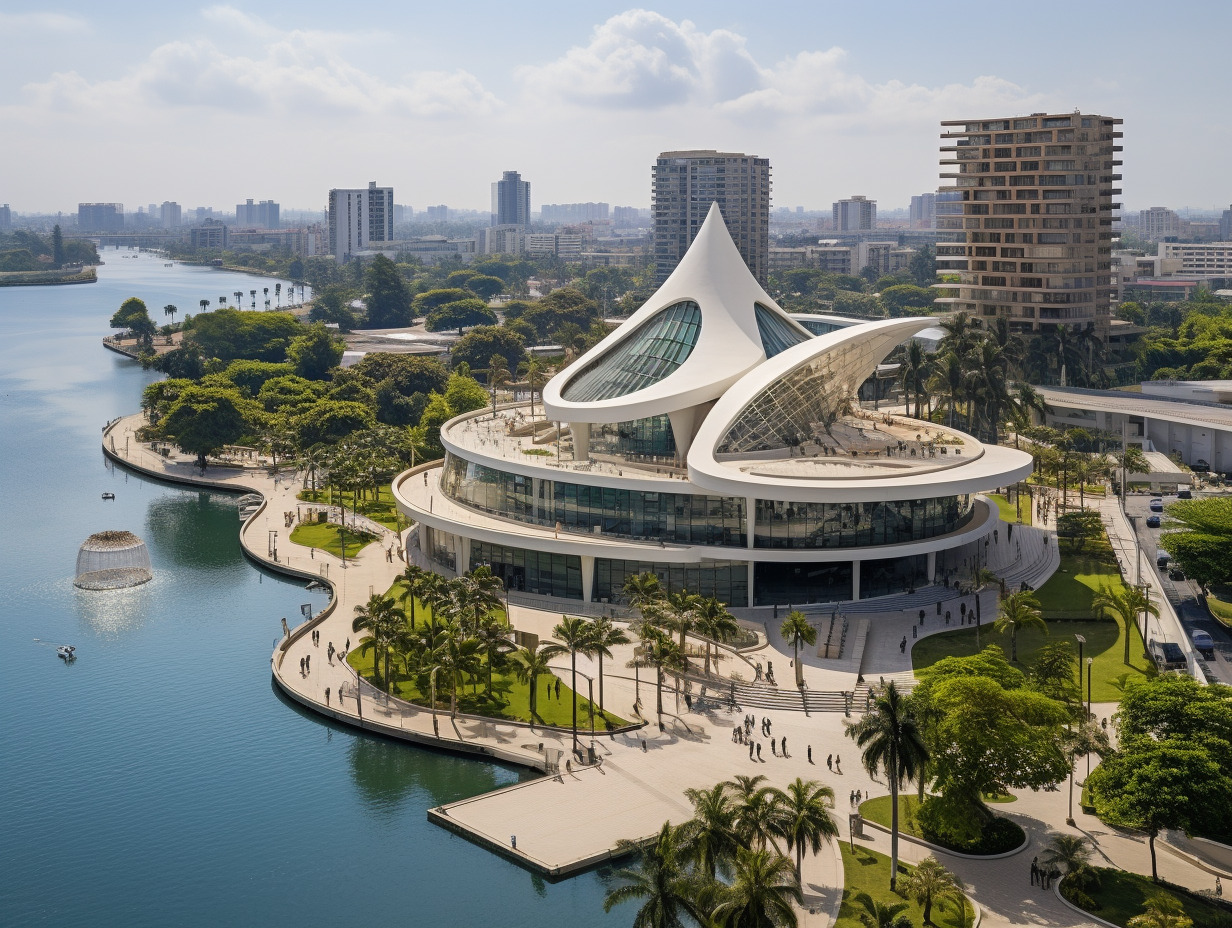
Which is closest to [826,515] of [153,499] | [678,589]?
[678,589]

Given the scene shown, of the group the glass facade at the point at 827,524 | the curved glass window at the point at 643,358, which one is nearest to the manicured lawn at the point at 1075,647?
the glass facade at the point at 827,524

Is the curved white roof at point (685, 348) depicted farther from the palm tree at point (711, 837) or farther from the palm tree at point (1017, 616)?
the palm tree at point (711, 837)

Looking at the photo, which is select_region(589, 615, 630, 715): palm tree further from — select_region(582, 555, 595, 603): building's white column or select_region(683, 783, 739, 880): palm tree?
select_region(683, 783, 739, 880): palm tree

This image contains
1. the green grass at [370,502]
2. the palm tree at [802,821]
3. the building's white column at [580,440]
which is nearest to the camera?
the palm tree at [802,821]

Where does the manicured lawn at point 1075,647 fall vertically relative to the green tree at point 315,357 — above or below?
below

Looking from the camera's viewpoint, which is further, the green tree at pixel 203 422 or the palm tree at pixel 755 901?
the green tree at pixel 203 422

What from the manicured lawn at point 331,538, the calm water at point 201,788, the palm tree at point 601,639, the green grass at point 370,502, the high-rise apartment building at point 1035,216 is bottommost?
the calm water at point 201,788

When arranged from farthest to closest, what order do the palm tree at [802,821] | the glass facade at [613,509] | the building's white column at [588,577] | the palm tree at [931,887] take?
the building's white column at [588,577] → the glass facade at [613,509] → the palm tree at [802,821] → the palm tree at [931,887]
